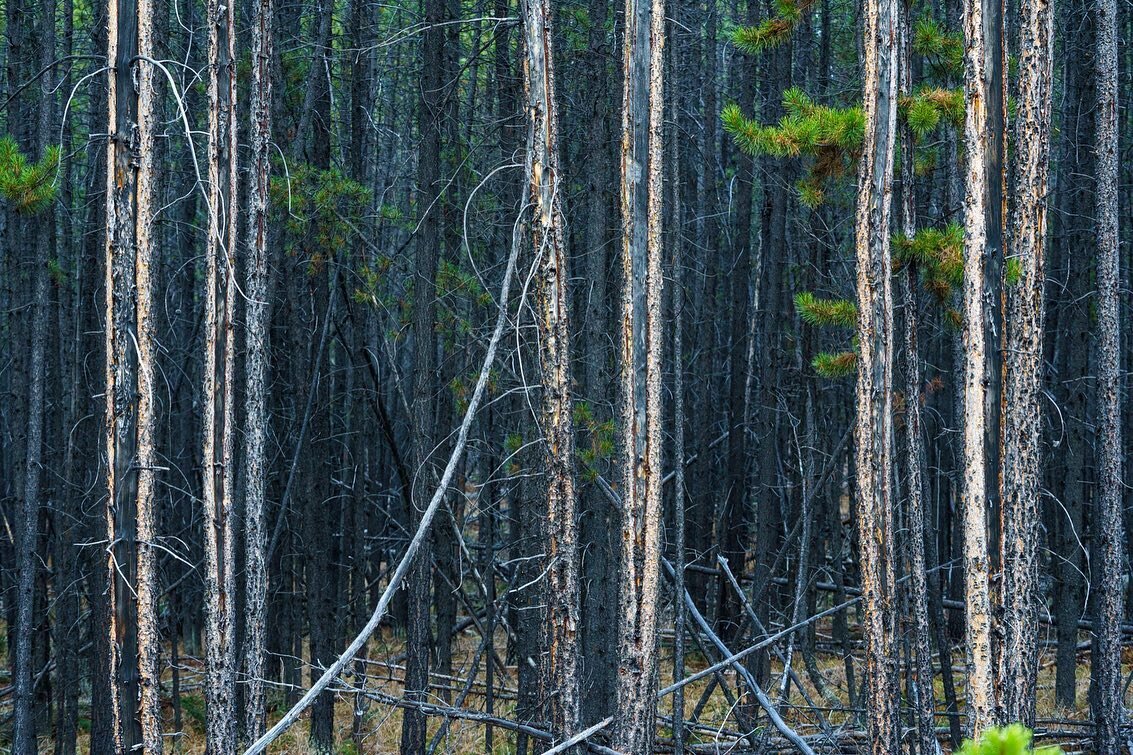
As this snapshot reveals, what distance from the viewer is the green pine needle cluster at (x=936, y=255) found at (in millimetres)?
7633

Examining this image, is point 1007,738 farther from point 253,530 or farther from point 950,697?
point 950,697

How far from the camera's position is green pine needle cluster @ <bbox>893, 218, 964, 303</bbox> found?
7633mm

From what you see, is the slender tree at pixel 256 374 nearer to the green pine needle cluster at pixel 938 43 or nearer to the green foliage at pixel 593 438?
the green foliage at pixel 593 438

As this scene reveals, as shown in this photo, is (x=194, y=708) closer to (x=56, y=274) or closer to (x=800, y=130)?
(x=56, y=274)

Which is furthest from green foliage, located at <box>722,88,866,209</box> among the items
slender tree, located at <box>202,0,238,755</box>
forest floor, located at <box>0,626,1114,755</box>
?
forest floor, located at <box>0,626,1114,755</box>

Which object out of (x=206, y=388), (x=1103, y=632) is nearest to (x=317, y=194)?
(x=206, y=388)

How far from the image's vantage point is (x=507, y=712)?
43.1 ft

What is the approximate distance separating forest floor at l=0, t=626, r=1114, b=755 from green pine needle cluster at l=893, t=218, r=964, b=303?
166 inches

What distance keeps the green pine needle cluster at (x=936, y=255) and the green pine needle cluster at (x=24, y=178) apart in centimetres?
640

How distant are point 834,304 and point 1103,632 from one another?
370 cm

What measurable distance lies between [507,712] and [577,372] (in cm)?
446

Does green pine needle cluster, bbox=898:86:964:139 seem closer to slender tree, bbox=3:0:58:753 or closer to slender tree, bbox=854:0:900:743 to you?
slender tree, bbox=854:0:900:743

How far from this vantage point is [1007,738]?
1658 mm

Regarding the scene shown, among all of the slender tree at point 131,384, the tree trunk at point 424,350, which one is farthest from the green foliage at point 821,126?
the slender tree at point 131,384
